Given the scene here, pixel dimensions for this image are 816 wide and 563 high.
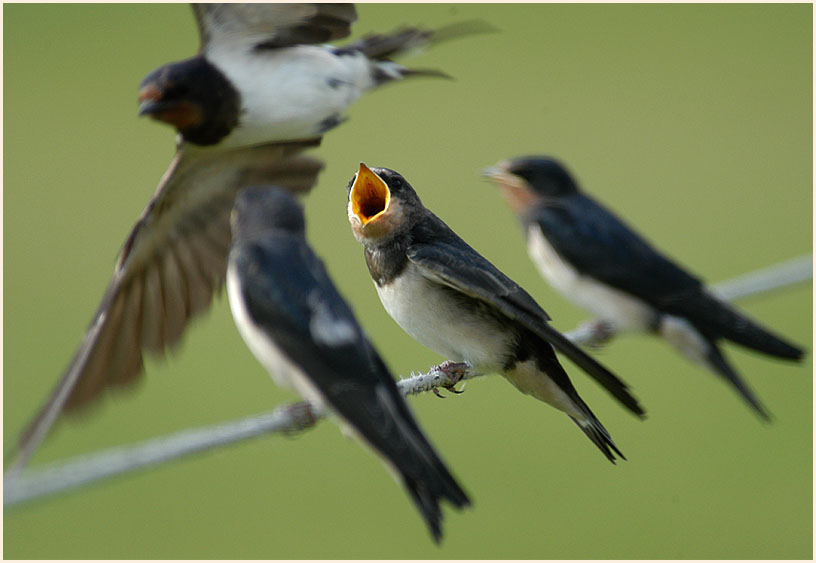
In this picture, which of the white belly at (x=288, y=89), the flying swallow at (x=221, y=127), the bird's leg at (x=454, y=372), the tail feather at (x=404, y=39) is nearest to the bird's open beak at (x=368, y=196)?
the bird's leg at (x=454, y=372)

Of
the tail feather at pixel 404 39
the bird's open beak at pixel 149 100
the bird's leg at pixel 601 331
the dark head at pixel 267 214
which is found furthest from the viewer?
the tail feather at pixel 404 39

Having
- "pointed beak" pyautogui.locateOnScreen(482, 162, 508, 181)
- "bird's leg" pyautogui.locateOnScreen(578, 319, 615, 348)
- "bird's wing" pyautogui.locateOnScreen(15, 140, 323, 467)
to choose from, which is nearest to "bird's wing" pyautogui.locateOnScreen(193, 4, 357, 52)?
"bird's wing" pyautogui.locateOnScreen(15, 140, 323, 467)

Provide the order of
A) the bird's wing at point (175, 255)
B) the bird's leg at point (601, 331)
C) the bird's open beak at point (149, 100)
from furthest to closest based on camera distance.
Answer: the bird's leg at point (601, 331) → the bird's open beak at point (149, 100) → the bird's wing at point (175, 255)

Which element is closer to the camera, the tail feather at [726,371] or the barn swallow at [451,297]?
the barn swallow at [451,297]

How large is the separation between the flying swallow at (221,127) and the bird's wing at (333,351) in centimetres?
91

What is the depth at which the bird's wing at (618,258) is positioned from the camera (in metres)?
2.35

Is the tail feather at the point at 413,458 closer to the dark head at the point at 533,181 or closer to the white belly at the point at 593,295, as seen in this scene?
the white belly at the point at 593,295

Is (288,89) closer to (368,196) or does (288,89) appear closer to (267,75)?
(267,75)

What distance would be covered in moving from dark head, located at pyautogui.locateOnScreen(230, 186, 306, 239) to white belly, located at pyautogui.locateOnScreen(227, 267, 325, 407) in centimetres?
6

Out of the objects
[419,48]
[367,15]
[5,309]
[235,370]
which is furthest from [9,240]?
[419,48]

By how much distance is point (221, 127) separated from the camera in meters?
2.27

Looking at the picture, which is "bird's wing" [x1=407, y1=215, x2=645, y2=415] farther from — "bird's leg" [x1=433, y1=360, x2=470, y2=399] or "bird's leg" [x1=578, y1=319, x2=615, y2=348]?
"bird's leg" [x1=578, y1=319, x2=615, y2=348]

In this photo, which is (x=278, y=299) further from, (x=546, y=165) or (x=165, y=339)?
(x=546, y=165)

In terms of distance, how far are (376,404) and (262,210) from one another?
276mm
